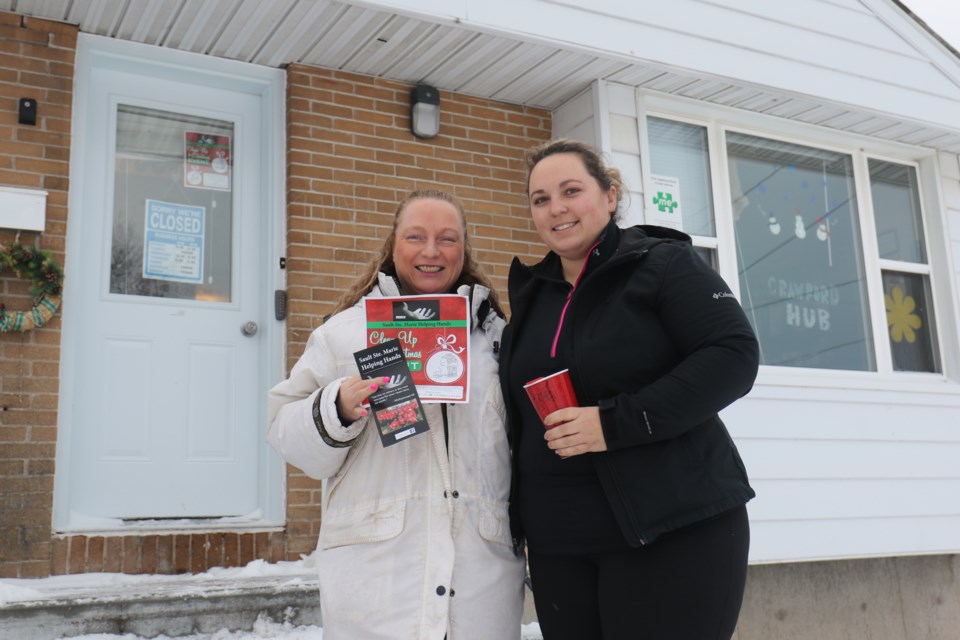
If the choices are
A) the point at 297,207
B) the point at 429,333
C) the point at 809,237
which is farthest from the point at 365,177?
the point at 429,333

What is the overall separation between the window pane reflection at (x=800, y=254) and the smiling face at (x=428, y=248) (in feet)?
11.3

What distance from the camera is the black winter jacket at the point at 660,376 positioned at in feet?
6.29

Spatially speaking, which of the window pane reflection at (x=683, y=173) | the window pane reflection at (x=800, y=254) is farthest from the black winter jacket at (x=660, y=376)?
the window pane reflection at (x=800, y=254)

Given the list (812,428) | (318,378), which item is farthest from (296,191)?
(812,428)

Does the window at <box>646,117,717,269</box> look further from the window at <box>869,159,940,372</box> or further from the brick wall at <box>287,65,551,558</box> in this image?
the window at <box>869,159,940,372</box>

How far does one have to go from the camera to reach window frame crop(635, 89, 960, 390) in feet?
17.6

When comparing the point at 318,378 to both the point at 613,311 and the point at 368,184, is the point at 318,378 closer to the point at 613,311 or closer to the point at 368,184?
the point at 613,311

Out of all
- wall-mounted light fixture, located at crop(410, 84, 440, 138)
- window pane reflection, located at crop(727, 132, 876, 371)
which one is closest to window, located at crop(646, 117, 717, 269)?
window pane reflection, located at crop(727, 132, 876, 371)

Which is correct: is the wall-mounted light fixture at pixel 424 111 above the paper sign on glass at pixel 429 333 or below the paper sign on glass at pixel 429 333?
above

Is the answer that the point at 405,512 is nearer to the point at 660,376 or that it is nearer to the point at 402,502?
the point at 402,502

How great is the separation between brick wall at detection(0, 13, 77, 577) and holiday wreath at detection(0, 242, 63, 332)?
0.19 feet

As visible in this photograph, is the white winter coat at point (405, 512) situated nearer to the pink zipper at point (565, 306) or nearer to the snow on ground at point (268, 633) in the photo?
the pink zipper at point (565, 306)

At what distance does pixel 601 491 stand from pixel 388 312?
644 millimetres

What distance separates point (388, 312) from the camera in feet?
7.11
